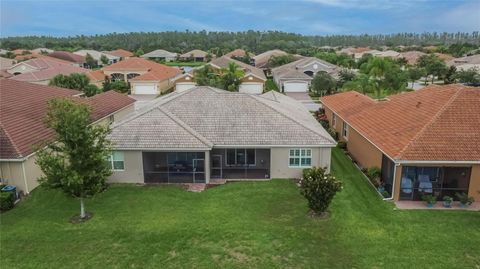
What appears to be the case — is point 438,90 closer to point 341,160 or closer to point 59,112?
point 341,160

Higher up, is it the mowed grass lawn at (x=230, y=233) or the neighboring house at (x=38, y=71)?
the neighboring house at (x=38, y=71)

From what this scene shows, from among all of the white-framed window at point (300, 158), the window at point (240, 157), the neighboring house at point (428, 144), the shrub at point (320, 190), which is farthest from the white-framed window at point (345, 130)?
the shrub at point (320, 190)

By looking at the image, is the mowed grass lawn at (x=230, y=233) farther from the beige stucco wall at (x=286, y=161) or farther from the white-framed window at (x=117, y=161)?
the beige stucco wall at (x=286, y=161)

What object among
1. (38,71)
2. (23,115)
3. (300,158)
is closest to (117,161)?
(23,115)

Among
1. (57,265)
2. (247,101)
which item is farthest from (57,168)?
(247,101)

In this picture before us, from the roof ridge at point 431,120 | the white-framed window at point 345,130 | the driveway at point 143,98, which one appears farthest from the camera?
the driveway at point 143,98

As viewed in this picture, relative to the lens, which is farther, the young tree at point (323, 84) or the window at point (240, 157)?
the young tree at point (323, 84)

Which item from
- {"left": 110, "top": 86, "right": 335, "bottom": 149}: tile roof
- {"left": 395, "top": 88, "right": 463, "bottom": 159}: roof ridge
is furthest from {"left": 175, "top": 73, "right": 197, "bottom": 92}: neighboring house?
{"left": 395, "top": 88, "right": 463, "bottom": 159}: roof ridge
